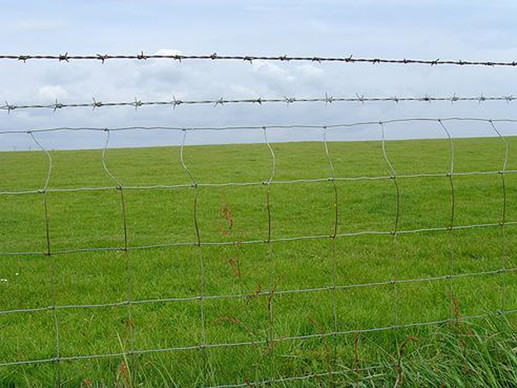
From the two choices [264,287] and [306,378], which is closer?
[306,378]

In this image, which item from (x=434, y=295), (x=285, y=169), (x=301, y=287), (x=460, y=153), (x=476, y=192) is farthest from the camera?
(x=460, y=153)

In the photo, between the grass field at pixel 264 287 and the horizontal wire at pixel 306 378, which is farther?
the grass field at pixel 264 287

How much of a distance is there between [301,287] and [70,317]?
7.24 feet

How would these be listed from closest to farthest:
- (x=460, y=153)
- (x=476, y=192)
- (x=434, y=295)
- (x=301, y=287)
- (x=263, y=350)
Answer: (x=263, y=350) → (x=434, y=295) → (x=301, y=287) → (x=476, y=192) → (x=460, y=153)

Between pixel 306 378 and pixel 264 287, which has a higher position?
pixel 306 378

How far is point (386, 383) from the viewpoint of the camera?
139 inches

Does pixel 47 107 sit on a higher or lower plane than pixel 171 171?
higher

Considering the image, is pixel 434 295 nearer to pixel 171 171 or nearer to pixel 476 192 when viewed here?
pixel 476 192

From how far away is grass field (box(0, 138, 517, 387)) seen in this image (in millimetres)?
3904

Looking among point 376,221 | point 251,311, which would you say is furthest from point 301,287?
point 376,221

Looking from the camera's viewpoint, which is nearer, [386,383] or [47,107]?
[386,383]

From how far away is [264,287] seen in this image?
643cm

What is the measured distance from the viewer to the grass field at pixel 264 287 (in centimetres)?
390

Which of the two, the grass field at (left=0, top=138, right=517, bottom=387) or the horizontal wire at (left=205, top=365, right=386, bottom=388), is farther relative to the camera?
the grass field at (left=0, top=138, right=517, bottom=387)
